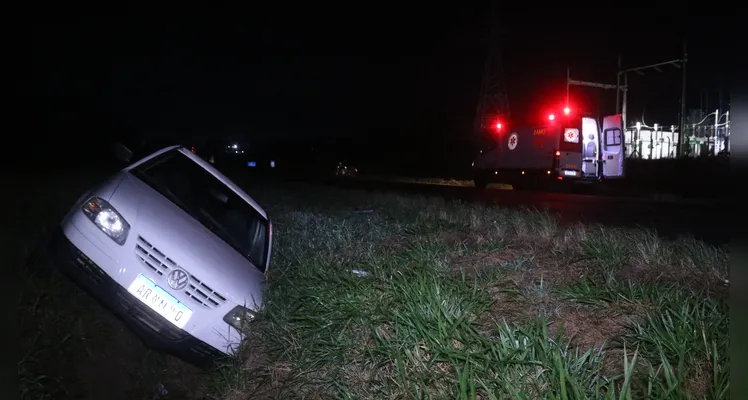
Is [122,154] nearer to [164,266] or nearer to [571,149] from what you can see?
[164,266]

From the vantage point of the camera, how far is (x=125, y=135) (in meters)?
24.9

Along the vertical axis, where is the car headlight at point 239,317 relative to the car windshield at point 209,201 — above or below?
below

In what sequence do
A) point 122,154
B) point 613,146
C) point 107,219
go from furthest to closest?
point 613,146, point 122,154, point 107,219

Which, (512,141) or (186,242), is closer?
(186,242)

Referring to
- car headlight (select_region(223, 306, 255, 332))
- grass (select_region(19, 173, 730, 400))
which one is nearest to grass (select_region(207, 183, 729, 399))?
grass (select_region(19, 173, 730, 400))

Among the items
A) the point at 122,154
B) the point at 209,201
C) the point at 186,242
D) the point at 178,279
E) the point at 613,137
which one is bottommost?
the point at 178,279

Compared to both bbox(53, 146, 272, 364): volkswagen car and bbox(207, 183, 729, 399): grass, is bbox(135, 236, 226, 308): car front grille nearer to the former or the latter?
bbox(53, 146, 272, 364): volkswagen car

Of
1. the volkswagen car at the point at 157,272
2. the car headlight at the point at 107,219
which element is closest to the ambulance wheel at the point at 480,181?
the volkswagen car at the point at 157,272

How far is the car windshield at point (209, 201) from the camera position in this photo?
4.84m

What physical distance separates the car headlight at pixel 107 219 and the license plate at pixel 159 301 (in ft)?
1.23

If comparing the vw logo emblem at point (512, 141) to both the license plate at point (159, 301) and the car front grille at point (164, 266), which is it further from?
the license plate at point (159, 301)

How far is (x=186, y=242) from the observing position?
409cm

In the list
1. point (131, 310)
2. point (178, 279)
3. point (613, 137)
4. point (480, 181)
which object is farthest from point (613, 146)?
A: point (131, 310)

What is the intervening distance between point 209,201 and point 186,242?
8.13ft
